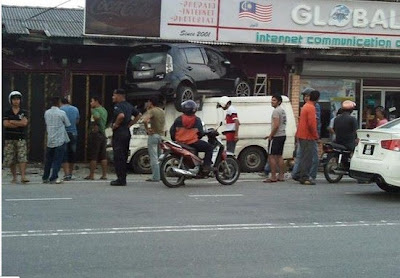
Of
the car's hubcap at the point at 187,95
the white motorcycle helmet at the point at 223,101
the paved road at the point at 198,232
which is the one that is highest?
the car's hubcap at the point at 187,95

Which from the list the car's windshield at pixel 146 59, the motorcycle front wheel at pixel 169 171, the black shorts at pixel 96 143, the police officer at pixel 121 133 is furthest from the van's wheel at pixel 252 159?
the police officer at pixel 121 133

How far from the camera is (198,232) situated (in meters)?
7.45

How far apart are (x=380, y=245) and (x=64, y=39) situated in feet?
35.0

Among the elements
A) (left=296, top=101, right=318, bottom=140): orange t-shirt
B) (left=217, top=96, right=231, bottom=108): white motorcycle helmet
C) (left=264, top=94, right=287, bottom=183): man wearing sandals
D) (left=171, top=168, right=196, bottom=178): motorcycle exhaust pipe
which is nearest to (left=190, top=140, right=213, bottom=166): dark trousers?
(left=171, top=168, right=196, bottom=178): motorcycle exhaust pipe

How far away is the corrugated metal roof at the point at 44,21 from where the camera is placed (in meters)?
15.6

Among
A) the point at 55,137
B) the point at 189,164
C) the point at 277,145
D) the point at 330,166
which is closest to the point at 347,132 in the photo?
the point at 330,166

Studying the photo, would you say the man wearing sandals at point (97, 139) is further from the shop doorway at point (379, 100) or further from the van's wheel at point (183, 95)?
the shop doorway at point (379, 100)

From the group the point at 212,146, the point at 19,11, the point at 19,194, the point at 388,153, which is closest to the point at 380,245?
the point at 388,153

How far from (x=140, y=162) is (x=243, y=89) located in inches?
152

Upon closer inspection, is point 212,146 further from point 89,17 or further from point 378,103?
point 378,103

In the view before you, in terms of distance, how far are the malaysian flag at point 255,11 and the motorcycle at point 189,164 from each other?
621cm

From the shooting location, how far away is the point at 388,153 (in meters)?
10.1

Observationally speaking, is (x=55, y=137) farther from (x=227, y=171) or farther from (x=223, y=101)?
(x=223, y=101)

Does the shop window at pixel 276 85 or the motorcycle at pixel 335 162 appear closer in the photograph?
the motorcycle at pixel 335 162
